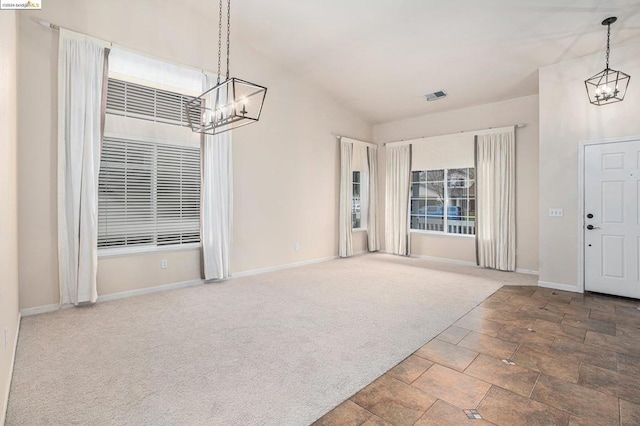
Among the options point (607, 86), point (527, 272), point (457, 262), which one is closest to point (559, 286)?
point (527, 272)

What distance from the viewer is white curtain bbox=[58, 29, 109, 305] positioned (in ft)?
12.1

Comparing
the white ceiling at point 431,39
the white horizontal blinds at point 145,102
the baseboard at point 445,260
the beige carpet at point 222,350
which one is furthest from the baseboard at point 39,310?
the baseboard at point 445,260

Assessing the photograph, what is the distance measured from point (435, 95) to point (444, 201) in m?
2.28

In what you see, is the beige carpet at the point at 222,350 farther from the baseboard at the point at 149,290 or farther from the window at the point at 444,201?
the window at the point at 444,201

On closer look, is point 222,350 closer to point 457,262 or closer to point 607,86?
point 457,262

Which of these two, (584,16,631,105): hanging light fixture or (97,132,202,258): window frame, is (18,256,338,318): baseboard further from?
(584,16,631,105): hanging light fixture

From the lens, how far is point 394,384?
89.3 inches

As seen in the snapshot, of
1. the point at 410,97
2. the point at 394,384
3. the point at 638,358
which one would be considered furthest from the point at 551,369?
the point at 410,97

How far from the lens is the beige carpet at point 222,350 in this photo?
199 cm

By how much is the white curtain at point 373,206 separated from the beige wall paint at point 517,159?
100 cm

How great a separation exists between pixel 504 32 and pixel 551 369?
4075 millimetres

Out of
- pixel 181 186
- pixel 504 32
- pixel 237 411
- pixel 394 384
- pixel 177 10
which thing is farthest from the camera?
pixel 181 186

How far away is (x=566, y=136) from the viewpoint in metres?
4.61

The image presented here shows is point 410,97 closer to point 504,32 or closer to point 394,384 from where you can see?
point 504,32
